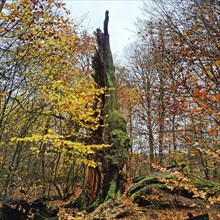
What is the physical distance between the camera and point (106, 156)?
25.4ft

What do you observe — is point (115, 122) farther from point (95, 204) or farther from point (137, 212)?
point (137, 212)

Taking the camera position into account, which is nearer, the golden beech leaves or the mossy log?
the golden beech leaves

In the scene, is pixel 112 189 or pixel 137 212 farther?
pixel 112 189

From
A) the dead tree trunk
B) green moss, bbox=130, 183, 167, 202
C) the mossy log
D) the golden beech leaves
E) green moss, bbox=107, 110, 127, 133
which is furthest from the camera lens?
green moss, bbox=107, 110, 127, 133

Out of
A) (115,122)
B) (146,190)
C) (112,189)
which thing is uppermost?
(115,122)

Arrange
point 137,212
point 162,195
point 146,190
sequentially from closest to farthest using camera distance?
point 137,212 → point 162,195 → point 146,190

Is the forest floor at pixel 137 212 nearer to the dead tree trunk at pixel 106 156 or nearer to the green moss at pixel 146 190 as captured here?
the green moss at pixel 146 190

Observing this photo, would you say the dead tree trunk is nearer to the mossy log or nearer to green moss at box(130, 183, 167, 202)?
green moss at box(130, 183, 167, 202)

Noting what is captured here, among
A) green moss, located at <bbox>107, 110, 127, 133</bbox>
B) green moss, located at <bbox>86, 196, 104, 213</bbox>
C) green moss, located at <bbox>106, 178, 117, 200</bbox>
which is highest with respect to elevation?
green moss, located at <bbox>107, 110, 127, 133</bbox>

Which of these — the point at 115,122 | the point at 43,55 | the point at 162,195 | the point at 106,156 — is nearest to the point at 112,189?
the point at 106,156

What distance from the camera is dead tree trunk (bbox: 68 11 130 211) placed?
7863 millimetres

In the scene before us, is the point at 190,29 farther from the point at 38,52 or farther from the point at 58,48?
the point at 38,52

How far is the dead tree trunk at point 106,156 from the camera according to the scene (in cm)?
786

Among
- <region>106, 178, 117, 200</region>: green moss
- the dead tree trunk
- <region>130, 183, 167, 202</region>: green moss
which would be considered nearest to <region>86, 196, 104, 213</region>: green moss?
the dead tree trunk
